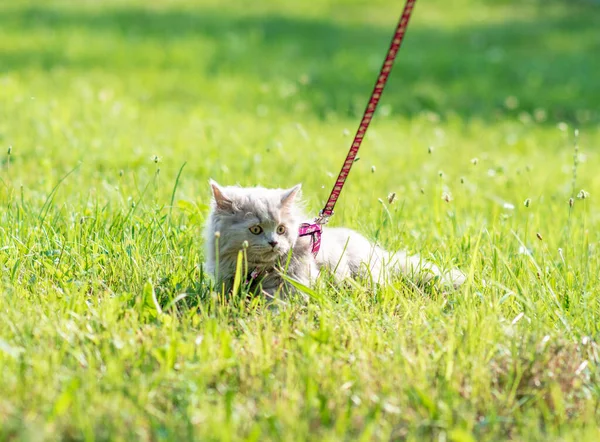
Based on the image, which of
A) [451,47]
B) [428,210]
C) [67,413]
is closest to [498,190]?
[428,210]

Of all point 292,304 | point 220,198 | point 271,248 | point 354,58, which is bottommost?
point 292,304

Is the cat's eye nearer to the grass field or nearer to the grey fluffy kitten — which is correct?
the grey fluffy kitten

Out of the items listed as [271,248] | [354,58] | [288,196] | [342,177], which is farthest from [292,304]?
[354,58]

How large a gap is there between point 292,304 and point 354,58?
9.28m

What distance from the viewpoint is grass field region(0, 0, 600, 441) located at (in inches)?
113

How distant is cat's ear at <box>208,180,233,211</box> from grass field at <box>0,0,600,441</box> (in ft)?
1.17

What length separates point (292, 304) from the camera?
371 centimetres

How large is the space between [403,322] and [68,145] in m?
A: 4.22

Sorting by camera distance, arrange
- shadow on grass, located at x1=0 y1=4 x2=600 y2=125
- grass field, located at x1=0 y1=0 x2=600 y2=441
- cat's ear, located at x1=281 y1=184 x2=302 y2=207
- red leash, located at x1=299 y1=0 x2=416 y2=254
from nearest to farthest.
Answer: grass field, located at x1=0 y1=0 x2=600 y2=441 → red leash, located at x1=299 y1=0 x2=416 y2=254 → cat's ear, located at x1=281 y1=184 x2=302 y2=207 → shadow on grass, located at x1=0 y1=4 x2=600 y2=125

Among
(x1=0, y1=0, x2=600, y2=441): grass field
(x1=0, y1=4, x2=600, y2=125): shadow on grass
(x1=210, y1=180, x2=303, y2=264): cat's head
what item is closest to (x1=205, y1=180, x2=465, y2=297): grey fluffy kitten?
(x1=210, y1=180, x2=303, y2=264): cat's head

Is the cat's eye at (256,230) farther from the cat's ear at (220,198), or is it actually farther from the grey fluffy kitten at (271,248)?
the cat's ear at (220,198)

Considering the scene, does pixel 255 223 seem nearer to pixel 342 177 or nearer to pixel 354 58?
pixel 342 177

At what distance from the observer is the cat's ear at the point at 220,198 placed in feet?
Answer: 12.8

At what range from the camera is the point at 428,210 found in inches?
215
